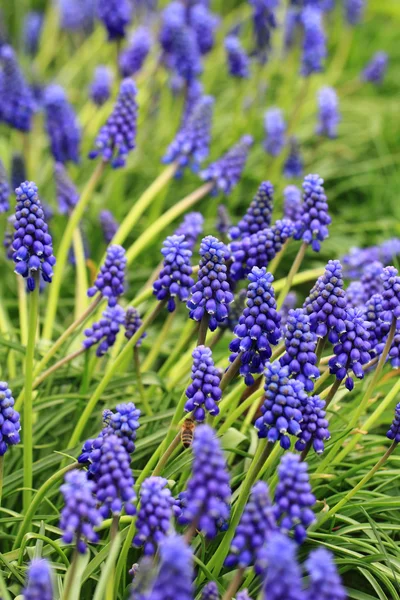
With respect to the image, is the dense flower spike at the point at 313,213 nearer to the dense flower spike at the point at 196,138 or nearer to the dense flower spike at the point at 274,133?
the dense flower spike at the point at 196,138

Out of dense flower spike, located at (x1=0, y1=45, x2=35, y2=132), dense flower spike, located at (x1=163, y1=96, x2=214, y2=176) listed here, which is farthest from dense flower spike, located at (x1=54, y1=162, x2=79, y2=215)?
dense flower spike, located at (x1=0, y1=45, x2=35, y2=132)

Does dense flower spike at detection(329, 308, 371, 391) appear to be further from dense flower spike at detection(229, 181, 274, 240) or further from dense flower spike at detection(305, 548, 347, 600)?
dense flower spike at detection(305, 548, 347, 600)

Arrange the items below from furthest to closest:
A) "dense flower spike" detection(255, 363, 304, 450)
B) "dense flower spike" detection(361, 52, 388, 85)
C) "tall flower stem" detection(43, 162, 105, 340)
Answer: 1. "dense flower spike" detection(361, 52, 388, 85)
2. "tall flower stem" detection(43, 162, 105, 340)
3. "dense flower spike" detection(255, 363, 304, 450)

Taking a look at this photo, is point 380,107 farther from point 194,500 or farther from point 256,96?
point 194,500

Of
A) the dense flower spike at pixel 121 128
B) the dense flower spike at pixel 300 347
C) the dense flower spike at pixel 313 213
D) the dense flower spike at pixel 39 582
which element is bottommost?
the dense flower spike at pixel 39 582

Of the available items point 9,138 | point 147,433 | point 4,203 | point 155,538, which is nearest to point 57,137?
point 4,203

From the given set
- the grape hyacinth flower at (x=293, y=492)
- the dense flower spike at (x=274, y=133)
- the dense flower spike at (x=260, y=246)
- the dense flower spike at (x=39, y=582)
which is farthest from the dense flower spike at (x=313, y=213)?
the dense flower spike at (x=274, y=133)

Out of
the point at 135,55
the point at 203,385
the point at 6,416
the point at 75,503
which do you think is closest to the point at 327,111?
the point at 135,55
